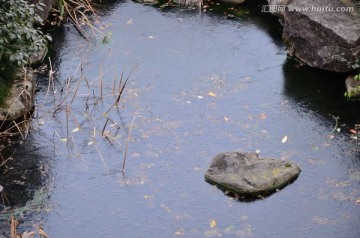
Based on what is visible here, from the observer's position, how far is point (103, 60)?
34.2 ft

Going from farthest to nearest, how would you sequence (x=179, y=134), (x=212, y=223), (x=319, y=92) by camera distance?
(x=319, y=92)
(x=179, y=134)
(x=212, y=223)

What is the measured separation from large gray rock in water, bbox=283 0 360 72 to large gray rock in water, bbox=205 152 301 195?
8.24ft

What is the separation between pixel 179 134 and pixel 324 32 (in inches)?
116

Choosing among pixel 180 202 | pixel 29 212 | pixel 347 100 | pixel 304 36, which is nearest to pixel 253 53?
pixel 304 36

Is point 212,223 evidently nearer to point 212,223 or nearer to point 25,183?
point 212,223

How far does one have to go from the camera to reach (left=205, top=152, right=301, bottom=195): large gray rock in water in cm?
785

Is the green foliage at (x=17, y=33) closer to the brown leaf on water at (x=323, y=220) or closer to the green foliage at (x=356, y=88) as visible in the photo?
the brown leaf on water at (x=323, y=220)

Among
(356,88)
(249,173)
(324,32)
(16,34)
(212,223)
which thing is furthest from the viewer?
(324,32)

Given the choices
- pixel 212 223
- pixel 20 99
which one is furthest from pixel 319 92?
A: pixel 20 99

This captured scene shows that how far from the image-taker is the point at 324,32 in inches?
392

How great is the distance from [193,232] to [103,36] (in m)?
4.91

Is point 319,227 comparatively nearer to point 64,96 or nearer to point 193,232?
point 193,232

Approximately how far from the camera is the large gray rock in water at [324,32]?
9.78 m

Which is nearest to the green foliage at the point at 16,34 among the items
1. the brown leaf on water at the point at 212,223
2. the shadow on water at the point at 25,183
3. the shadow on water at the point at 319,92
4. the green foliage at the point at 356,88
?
the shadow on water at the point at 25,183
